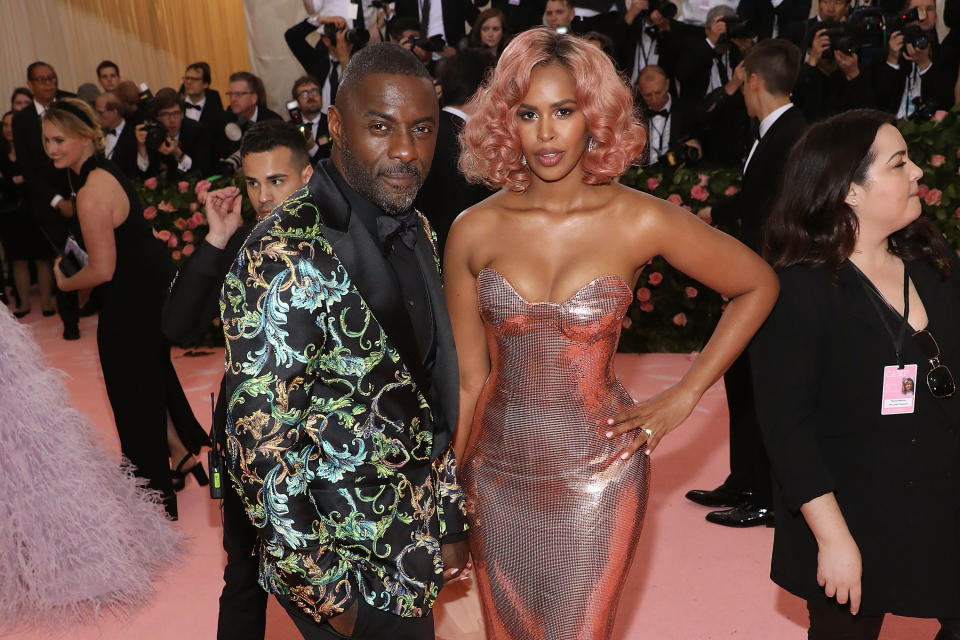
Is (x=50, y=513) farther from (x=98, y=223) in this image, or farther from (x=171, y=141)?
(x=171, y=141)

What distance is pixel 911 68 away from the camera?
650cm


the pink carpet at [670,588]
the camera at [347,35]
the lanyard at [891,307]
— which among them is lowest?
the pink carpet at [670,588]

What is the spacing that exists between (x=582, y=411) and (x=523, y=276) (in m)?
0.35

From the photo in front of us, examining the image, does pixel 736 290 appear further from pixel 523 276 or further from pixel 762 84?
pixel 762 84

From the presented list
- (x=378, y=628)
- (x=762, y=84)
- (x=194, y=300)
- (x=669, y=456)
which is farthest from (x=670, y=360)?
(x=378, y=628)

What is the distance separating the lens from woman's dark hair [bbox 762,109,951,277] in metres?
2.11

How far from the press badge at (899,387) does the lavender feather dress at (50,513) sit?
275 centimetres

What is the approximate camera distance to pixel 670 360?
244 inches

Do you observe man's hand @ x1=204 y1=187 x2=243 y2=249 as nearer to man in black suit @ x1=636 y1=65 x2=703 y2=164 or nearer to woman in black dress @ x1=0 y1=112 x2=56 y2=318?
man in black suit @ x1=636 y1=65 x2=703 y2=164

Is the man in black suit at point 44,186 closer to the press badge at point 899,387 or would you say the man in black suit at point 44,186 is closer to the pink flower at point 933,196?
the pink flower at point 933,196

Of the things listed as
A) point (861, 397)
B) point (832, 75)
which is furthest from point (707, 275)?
point (832, 75)

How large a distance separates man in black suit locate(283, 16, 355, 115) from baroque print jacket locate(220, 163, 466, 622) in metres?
6.10

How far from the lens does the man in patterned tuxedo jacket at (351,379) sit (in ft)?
5.43

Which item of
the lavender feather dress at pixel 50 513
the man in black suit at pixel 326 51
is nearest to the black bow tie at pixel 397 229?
the lavender feather dress at pixel 50 513
